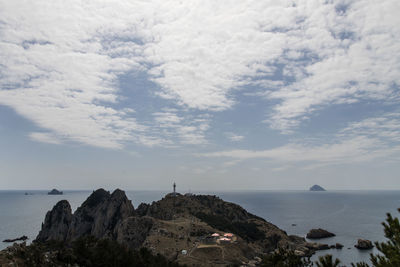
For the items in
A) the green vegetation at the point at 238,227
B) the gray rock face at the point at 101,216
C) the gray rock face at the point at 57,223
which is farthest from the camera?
the gray rock face at the point at 57,223

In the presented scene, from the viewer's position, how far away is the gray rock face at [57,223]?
137 metres

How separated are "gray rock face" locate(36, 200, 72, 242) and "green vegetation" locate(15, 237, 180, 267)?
354 feet

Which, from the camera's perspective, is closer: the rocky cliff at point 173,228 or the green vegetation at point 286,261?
the green vegetation at point 286,261

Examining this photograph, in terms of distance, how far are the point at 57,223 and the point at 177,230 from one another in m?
75.1

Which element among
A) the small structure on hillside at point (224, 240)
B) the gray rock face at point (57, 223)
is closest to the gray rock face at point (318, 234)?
the small structure on hillside at point (224, 240)

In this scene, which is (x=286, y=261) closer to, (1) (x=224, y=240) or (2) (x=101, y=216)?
(1) (x=224, y=240)

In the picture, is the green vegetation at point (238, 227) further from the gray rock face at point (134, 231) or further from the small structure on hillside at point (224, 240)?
the gray rock face at point (134, 231)

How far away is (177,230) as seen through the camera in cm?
10431

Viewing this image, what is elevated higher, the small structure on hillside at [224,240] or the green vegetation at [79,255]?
the green vegetation at [79,255]

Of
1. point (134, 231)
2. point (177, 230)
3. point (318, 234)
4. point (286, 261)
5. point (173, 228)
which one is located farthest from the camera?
point (318, 234)

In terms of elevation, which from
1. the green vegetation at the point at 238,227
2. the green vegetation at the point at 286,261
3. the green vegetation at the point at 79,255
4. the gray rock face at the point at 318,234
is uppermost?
the green vegetation at the point at 286,261

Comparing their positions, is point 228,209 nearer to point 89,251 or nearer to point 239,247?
point 239,247

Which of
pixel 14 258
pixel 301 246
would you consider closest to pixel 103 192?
pixel 301 246

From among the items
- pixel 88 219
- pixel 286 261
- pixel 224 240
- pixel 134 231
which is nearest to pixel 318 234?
pixel 224 240
